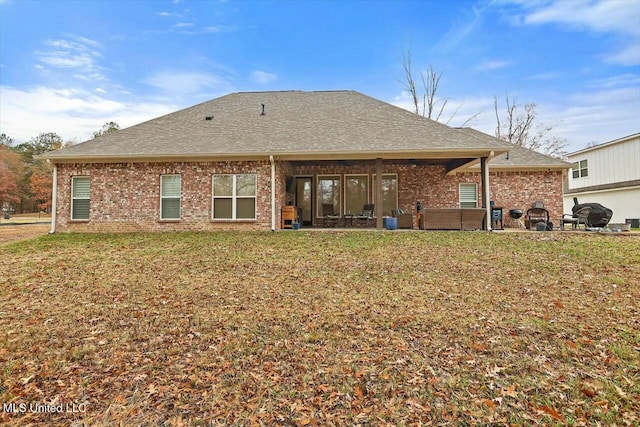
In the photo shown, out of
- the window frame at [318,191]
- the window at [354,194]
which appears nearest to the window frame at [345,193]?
the window at [354,194]

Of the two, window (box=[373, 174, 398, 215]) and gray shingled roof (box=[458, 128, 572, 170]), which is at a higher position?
gray shingled roof (box=[458, 128, 572, 170])

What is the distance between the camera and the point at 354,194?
13734 mm

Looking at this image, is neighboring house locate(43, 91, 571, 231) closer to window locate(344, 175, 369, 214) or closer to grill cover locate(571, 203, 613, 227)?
window locate(344, 175, 369, 214)

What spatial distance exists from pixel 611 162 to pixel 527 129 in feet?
34.4

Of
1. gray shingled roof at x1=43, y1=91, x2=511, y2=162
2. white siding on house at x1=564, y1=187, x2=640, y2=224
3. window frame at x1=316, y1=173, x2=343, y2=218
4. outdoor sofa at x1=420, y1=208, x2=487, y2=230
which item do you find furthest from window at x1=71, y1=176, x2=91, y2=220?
white siding on house at x1=564, y1=187, x2=640, y2=224

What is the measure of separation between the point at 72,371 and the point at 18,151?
51936 millimetres

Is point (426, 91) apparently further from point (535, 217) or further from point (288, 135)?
point (288, 135)

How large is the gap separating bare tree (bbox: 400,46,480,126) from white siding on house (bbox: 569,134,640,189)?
25.5 feet

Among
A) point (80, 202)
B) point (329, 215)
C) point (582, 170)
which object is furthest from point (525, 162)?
point (80, 202)

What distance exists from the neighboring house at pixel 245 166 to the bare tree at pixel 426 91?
1237 cm

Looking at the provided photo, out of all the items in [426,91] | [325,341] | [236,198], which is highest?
[426,91]

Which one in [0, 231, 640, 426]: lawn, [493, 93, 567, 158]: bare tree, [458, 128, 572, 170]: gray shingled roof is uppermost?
[493, 93, 567, 158]: bare tree

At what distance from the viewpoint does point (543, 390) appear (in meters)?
2.94

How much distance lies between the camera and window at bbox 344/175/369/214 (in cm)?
1368
